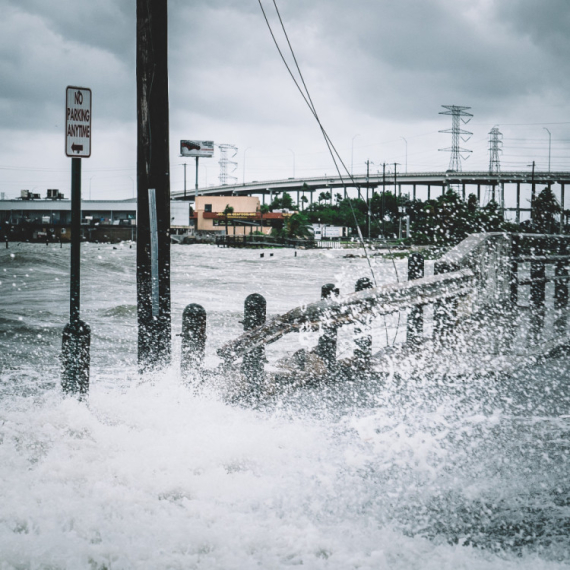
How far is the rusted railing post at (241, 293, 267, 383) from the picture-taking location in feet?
15.2

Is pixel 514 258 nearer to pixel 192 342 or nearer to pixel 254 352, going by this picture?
pixel 254 352

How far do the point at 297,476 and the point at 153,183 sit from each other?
3.31 m

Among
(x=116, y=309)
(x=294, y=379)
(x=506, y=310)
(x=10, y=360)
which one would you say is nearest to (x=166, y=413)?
(x=294, y=379)

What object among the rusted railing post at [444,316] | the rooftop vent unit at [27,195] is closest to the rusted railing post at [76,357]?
the rusted railing post at [444,316]

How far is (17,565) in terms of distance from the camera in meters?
2.82

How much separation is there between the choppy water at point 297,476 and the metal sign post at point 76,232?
0.81 ft

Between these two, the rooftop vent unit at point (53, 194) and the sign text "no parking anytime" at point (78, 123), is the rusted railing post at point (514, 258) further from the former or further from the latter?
the rooftop vent unit at point (53, 194)

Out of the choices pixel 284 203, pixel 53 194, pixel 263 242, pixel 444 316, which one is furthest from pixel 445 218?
pixel 53 194

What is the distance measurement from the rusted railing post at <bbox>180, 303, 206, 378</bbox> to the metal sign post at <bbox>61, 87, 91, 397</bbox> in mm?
879

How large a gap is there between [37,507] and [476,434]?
2970mm

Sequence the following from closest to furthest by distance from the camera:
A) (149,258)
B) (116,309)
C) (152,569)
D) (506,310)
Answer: (152,569) → (149,258) → (506,310) → (116,309)

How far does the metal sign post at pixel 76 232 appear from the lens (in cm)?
525

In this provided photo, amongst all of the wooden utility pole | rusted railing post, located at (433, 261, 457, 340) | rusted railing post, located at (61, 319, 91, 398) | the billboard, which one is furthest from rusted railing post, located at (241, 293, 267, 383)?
the billboard

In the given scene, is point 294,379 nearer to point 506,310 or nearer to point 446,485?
point 446,485
